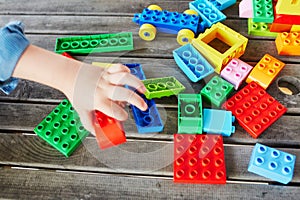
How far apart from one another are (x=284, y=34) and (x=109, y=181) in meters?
0.59

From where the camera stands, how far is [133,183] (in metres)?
0.71

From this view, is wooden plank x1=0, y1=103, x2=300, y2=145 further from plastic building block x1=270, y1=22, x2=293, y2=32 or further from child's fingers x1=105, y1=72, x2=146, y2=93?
plastic building block x1=270, y1=22, x2=293, y2=32

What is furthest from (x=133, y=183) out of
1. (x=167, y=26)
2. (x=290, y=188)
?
(x=167, y=26)

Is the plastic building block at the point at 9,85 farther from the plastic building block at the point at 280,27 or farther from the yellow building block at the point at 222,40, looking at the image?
the plastic building block at the point at 280,27

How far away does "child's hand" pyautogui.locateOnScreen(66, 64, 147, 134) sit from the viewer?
69 centimetres

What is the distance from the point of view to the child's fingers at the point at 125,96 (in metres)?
0.69

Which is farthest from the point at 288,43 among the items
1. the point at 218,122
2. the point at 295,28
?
the point at 218,122

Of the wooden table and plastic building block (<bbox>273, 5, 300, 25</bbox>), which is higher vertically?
plastic building block (<bbox>273, 5, 300, 25</bbox>)

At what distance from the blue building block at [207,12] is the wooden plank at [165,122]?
0.30 m

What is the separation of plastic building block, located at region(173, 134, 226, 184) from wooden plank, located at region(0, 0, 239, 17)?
1.45 feet

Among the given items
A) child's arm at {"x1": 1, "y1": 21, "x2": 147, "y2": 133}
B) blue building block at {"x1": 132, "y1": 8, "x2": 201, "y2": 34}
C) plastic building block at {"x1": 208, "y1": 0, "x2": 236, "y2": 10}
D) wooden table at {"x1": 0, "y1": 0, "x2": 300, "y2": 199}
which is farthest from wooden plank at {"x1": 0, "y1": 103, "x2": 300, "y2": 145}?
plastic building block at {"x1": 208, "y1": 0, "x2": 236, "y2": 10}

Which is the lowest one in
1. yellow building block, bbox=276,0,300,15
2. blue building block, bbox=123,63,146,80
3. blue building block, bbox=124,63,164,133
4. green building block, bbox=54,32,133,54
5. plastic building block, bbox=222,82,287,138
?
blue building block, bbox=124,63,164,133

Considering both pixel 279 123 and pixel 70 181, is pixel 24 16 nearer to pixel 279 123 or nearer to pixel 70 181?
pixel 70 181

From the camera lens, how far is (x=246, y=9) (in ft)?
3.19
